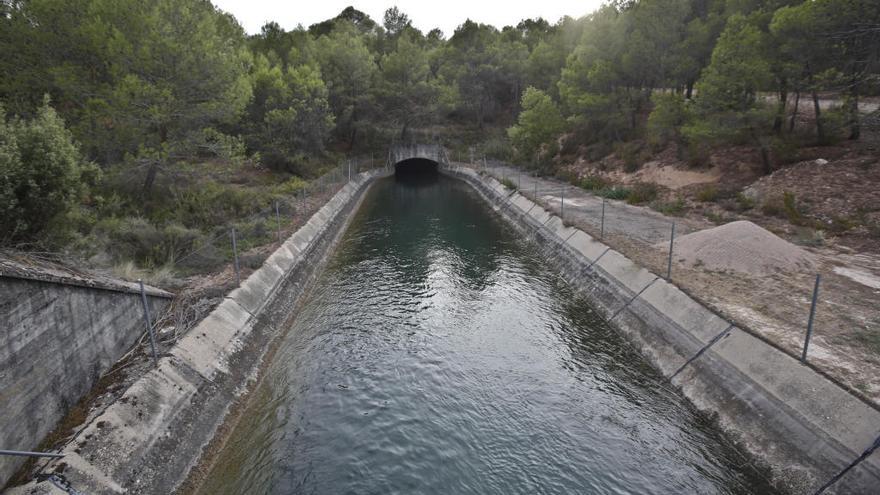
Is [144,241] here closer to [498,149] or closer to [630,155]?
[630,155]

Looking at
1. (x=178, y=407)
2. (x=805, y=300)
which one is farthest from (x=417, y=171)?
(x=178, y=407)

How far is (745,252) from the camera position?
1738 cm

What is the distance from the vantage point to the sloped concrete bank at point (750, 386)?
29.5 feet

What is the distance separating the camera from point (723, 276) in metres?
16.6

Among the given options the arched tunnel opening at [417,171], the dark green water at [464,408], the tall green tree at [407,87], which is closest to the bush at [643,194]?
the dark green water at [464,408]

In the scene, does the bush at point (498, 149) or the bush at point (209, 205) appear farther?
the bush at point (498, 149)

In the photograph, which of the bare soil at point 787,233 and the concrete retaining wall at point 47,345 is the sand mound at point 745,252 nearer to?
the bare soil at point 787,233

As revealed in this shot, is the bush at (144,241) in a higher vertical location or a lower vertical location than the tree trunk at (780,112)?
lower

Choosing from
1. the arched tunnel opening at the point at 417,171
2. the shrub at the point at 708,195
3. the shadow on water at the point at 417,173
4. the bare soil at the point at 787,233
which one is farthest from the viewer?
the arched tunnel opening at the point at 417,171

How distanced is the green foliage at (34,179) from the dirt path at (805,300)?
18.5 m

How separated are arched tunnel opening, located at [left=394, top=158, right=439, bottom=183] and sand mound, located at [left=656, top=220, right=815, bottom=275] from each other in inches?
1585

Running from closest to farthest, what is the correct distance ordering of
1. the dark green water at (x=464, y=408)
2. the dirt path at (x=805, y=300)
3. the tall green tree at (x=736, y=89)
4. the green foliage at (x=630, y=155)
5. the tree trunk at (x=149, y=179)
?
the dark green water at (x=464, y=408) → the dirt path at (x=805, y=300) → the tree trunk at (x=149, y=179) → the tall green tree at (x=736, y=89) → the green foliage at (x=630, y=155)

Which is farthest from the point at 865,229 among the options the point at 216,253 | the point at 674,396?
the point at 216,253

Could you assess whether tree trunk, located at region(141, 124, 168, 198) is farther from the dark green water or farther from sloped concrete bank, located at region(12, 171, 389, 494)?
the dark green water
